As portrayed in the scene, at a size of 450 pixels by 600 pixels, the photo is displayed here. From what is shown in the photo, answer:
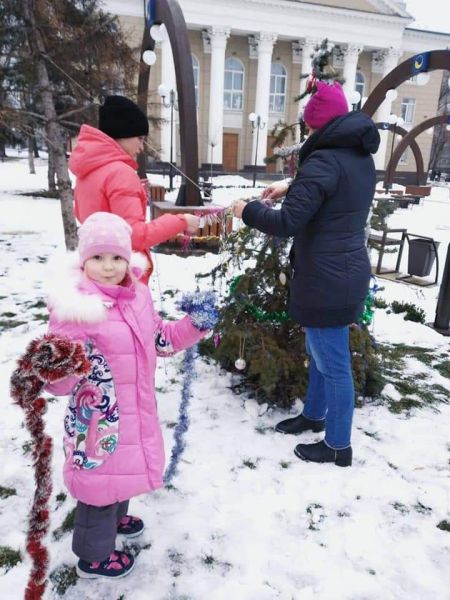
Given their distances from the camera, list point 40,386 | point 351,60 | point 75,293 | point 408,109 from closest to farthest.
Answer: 1. point 40,386
2. point 75,293
3. point 351,60
4. point 408,109

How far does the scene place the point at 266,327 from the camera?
331cm

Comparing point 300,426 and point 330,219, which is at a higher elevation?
point 330,219

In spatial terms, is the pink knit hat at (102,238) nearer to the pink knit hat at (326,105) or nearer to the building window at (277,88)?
the pink knit hat at (326,105)

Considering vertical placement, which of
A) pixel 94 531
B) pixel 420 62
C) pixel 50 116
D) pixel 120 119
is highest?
pixel 420 62

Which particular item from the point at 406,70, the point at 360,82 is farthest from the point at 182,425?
the point at 360,82

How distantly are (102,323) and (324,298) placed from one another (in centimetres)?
115

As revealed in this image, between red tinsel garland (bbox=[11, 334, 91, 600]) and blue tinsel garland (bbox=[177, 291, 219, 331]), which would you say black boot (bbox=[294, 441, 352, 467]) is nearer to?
blue tinsel garland (bbox=[177, 291, 219, 331])

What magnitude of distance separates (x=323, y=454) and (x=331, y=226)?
4.45ft

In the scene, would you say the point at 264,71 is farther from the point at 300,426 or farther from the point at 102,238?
the point at 102,238

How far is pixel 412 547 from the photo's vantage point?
7.14ft

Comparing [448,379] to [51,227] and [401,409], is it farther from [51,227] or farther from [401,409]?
[51,227]

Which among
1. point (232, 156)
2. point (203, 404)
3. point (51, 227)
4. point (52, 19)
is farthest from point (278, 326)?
point (232, 156)

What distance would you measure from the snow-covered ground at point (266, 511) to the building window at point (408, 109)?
136ft

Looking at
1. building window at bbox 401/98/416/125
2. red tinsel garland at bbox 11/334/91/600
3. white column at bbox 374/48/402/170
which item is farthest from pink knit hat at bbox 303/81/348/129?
building window at bbox 401/98/416/125
